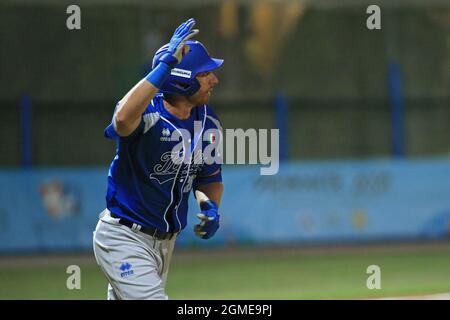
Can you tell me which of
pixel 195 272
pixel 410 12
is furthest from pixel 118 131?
pixel 410 12

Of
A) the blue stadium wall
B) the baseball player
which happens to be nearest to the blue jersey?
the baseball player

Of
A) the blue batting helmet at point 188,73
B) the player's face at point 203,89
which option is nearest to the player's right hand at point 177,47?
the blue batting helmet at point 188,73

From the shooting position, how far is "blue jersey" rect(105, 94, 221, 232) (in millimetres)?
5848

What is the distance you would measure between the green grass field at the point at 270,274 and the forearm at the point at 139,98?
5.23 meters

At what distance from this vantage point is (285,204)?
1648 centimetres

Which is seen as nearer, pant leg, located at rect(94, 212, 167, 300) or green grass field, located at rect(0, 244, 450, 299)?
pant leg, located at rect(94, 212, 167, 300)

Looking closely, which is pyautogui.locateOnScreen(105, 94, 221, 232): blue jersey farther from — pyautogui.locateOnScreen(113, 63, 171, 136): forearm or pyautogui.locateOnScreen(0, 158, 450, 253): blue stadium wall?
pyautogui.locateOnScreen(0, 158, 450, 253): blue stadium wall

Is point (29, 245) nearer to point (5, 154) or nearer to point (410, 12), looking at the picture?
point (5, 154)

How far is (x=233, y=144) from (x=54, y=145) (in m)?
7.82

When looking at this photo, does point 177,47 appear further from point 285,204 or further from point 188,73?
point 285,204

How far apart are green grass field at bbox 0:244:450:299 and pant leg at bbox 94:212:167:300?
4.56 metres

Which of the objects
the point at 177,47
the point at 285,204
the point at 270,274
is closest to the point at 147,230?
the point at 177,47

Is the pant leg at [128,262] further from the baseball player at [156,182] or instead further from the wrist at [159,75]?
the wrist at [159,75]

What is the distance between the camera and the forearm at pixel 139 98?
212 inches
